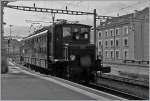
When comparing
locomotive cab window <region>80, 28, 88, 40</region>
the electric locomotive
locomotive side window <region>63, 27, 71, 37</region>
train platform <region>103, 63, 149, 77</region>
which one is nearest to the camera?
the electric locomotive

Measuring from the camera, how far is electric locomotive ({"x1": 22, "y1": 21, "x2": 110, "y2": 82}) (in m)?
16.3

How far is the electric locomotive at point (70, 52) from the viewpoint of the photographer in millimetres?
16266

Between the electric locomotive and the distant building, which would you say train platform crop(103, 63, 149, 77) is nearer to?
the electric locomotive

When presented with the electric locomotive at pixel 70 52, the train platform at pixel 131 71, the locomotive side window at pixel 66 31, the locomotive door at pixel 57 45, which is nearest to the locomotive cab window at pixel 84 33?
the electric locomotive at pixel 70 52

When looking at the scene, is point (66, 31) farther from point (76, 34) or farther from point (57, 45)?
point (57, 45)

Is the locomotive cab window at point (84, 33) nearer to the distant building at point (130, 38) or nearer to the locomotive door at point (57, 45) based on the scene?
the locomotive door at point (57, 45)

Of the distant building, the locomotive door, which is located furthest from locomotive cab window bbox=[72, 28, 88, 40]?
the distant building

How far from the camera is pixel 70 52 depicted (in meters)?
16.2

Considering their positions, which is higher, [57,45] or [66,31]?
[66,31]

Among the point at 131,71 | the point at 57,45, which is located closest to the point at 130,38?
the point at 131,71

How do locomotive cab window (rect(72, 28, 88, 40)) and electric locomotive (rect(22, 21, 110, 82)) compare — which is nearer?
electric locomotive (rect(22, 21, 110, 82))

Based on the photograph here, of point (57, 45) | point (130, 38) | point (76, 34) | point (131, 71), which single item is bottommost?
point (131, 71)

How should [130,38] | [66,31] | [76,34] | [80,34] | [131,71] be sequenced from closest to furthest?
[66,31] → [76,34] → [80,34] → [131,71] → [130,38]

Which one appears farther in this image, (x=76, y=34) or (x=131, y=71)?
(x=131, y=71)
